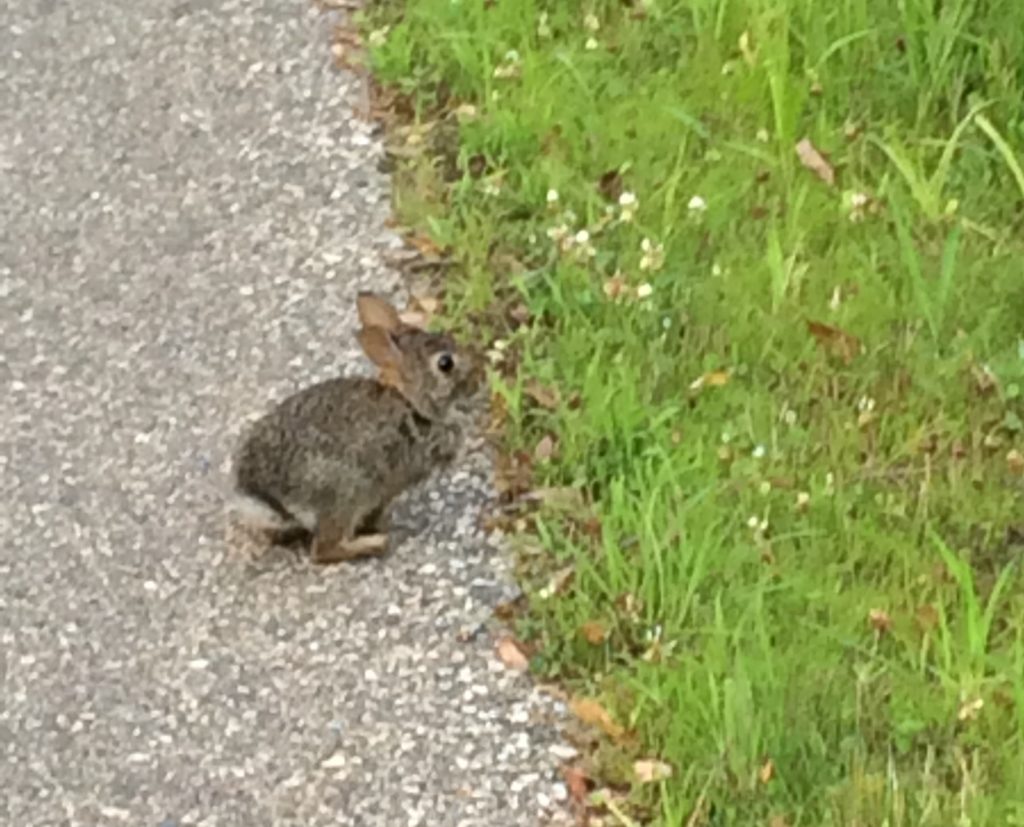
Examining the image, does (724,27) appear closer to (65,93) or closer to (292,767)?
A: (65,93)

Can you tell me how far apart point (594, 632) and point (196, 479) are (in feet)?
3.70

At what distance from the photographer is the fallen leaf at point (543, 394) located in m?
5.24

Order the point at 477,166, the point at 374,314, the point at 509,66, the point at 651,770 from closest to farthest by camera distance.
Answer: the point at 651,770 < the point at 374,314 < the point at 477,166 < the point at 509,66

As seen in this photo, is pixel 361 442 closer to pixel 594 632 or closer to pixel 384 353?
pixel 384 353

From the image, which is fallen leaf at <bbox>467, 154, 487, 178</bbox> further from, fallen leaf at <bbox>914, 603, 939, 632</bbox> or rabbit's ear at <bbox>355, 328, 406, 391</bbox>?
fallen leaf at <bbox>914, 603, 939, 632</bbox>

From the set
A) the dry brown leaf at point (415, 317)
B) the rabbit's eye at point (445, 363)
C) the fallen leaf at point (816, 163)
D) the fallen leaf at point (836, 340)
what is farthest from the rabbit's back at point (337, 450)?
the fallen leaf at point (816, 163)

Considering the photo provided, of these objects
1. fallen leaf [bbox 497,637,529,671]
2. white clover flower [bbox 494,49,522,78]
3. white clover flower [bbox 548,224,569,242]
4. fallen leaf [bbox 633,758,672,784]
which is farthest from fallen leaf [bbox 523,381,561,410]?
white clover flower [bbox 494,49,522,78]

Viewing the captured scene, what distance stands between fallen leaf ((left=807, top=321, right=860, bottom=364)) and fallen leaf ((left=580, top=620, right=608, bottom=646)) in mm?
1090

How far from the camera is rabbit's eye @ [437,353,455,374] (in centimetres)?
498

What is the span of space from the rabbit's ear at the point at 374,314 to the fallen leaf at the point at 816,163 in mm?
1448

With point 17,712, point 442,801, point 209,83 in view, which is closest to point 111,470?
point 17,712

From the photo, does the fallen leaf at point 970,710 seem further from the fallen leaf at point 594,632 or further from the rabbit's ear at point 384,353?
the rabbit's ear at point 384,353

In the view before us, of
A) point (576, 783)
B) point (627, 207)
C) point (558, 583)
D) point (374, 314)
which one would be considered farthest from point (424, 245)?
point (576, 783)

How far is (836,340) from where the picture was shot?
5348 millimetres
